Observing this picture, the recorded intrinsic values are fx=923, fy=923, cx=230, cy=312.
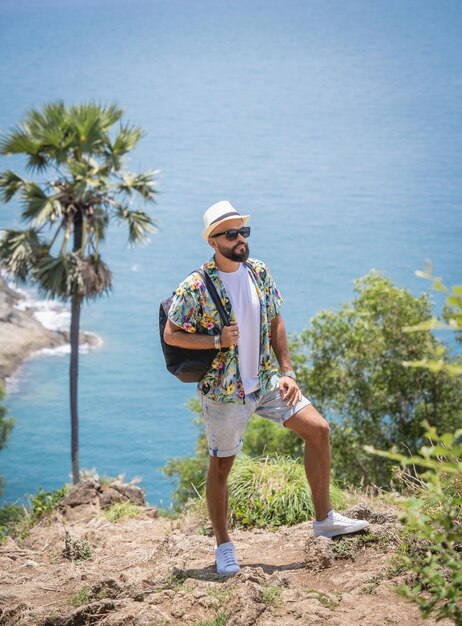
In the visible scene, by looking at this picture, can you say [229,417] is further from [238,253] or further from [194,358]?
[238,253]

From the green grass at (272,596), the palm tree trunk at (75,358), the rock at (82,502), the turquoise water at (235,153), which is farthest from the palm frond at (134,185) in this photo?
the turquoise water at (235,153)

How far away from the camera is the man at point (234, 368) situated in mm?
4863

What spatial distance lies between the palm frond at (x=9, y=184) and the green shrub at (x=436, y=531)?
14.6 m

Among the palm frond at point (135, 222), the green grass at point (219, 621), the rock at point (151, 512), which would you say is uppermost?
the palm frond at point (135, 222)

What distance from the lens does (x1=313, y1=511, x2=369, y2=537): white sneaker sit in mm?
5109

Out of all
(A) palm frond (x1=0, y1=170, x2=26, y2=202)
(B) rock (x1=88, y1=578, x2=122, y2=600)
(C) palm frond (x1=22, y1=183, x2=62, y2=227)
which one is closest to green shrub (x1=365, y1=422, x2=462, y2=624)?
(B) rock (x1=88, y1=578, x2=122, y2=600)

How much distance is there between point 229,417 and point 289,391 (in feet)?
1.14

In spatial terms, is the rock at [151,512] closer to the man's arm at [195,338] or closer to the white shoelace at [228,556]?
the white shoelace at [228,556]

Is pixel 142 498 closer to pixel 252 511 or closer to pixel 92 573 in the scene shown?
pixel 252 511

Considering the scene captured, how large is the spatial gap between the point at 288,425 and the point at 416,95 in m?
83.6

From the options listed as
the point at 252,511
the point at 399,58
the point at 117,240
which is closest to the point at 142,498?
the point at 252,511

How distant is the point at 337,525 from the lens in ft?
16.8

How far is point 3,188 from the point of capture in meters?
19.1

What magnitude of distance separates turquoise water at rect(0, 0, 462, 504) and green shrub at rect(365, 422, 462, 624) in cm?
3023
